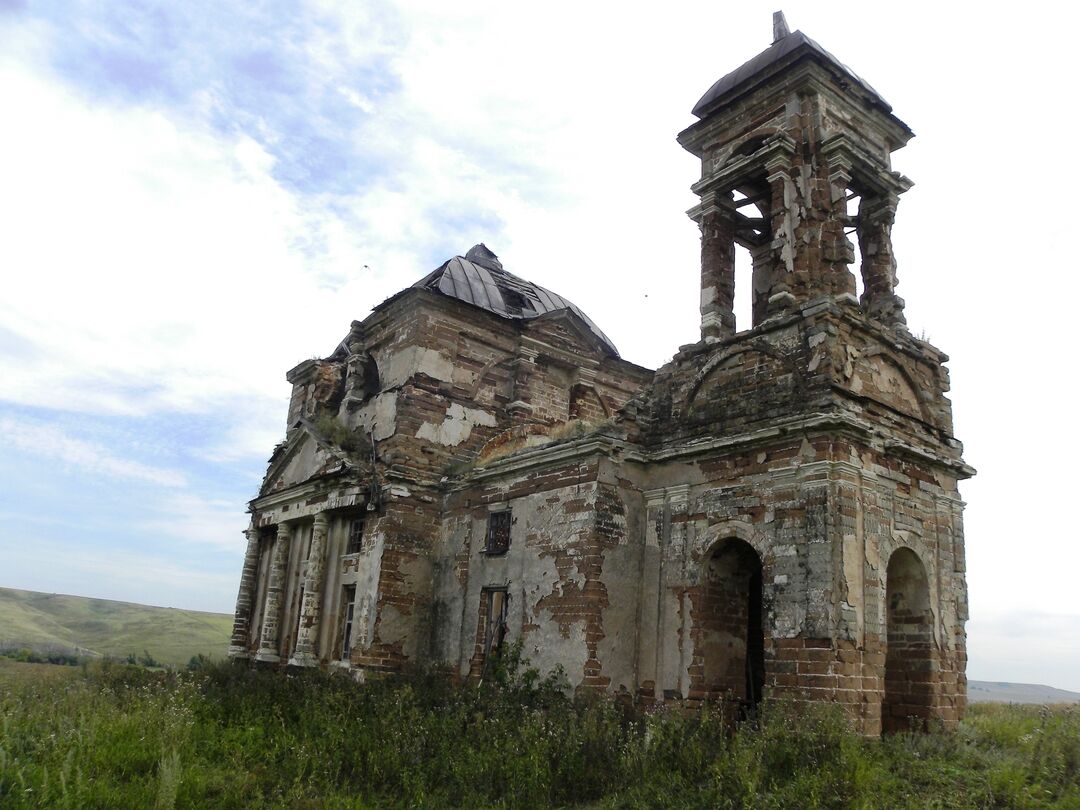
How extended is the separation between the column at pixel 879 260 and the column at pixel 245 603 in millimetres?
13701

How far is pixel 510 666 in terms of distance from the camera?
1138 cm

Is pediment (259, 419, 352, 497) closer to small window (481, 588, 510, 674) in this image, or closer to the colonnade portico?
the colonnade portico

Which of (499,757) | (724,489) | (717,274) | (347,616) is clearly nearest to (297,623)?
(347,616)

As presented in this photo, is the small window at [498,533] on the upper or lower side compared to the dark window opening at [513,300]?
lower

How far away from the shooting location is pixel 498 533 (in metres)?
12.8

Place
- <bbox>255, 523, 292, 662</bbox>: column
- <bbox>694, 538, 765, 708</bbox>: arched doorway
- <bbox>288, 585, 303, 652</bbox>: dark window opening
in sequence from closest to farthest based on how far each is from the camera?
<bbox>694, 538, 765, 708</bbox>: arched doorway → <bbox>288, 585, 303, 652</bbox>: dark window opening → <bbox>255, 523, 292, 662</bbox>: column

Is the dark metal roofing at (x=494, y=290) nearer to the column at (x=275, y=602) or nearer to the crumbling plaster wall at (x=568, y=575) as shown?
the crumbling plaster wall at (x=568, y=575)

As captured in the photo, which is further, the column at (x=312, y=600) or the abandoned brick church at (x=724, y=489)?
the column at (x=312, y=600)

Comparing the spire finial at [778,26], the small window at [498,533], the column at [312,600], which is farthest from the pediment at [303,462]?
the spire finial at [778,26]

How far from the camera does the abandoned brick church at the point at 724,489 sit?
9016mm

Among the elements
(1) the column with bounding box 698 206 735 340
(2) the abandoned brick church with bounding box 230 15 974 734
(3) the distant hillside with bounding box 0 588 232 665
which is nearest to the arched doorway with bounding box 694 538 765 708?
(2) the abandoned brick church with bounding box 230 15 974 734

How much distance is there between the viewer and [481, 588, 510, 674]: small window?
474 inches

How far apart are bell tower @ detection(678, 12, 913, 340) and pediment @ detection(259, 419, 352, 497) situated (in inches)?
303

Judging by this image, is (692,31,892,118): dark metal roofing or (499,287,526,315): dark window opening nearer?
(692,31,892,118): dark metal roofing
